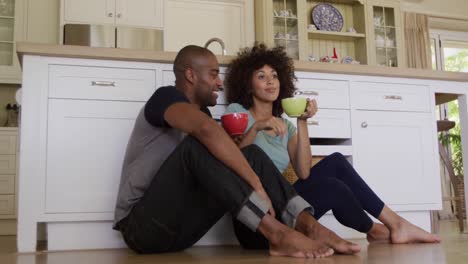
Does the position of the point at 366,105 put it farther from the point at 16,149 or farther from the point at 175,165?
the point at 16,149

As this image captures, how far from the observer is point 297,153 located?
6.53ft

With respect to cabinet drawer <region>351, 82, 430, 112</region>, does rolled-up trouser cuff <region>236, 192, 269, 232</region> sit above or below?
below

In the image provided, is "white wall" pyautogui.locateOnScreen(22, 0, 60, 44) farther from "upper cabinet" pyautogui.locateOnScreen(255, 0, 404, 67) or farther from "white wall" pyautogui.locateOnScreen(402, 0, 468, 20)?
"white wall" pyautogui.locateOnScreen(402, 0, 468, 20)

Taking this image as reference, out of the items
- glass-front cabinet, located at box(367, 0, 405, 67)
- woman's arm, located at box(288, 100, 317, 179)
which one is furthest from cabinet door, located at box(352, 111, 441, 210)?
glass-front cabinet, located at box(367, 0, 405, 67)

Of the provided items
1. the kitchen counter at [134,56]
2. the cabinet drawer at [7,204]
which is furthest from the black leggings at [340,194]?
the cabinet drawer at [7,204]

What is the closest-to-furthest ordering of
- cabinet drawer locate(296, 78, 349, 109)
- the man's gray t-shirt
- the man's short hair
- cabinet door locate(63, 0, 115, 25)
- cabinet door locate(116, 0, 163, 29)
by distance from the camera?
the man's gray t-shirt < the man's short hair < cabinet drawer locate(296, 78, 349, 109) < cabinet door locate(63, 0, 115, 25) < cabinet door locate(116, 0, 163, 29)

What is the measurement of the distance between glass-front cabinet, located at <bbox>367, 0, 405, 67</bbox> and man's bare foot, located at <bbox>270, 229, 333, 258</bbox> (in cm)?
413

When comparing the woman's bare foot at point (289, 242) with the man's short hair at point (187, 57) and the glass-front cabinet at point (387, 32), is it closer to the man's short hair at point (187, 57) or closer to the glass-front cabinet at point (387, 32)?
the man's short hair at point (187, 57)

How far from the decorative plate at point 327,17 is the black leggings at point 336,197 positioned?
11.5 ft

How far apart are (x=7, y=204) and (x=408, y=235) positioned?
10.5 ft

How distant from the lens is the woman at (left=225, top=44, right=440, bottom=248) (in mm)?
1841

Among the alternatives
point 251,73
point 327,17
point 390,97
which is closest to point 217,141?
point 251,73

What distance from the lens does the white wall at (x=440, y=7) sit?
223 inches

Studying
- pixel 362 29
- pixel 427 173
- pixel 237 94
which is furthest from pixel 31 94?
pixel 362 29
